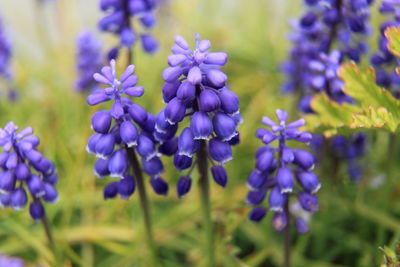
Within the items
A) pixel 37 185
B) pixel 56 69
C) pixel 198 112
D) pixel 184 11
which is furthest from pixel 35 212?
pixel 184 11

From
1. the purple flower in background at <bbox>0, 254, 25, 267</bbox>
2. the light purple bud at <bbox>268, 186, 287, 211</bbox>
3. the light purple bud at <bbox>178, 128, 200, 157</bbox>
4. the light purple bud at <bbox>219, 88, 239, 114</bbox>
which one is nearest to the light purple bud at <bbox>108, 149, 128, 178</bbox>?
the light purple bud at <bbox>178, 128, 200, 157</bbox>

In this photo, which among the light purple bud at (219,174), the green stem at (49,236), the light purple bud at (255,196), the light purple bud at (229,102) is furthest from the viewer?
the green stem at (49,236)

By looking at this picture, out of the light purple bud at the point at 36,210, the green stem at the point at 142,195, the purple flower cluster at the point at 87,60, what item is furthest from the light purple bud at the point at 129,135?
the purple flower cluster at the point at 87,60

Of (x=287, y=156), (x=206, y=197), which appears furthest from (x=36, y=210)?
(x=287, y=156)

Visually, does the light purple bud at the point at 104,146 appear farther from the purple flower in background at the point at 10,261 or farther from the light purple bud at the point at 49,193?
the purple flower in background at the point at 10,261

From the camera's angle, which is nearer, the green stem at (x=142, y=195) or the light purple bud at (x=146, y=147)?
the light purple bud at (x=146, y=147)

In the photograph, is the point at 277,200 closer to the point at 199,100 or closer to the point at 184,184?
the point at 184,184

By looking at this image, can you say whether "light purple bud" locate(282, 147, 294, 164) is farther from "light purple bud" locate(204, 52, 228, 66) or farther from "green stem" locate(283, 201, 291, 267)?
"light purple bud" locate(204, 52, 228, 66)
